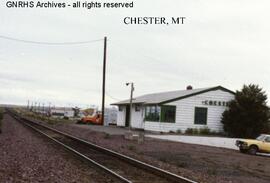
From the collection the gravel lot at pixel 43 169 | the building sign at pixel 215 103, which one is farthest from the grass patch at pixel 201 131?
the gravel lot at pixel 43 169

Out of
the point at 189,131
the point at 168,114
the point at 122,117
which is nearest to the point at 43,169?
the point at 168,114

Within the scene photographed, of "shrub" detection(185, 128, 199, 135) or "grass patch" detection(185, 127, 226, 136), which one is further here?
"grass patch" detection(185, 127, 226, 136)

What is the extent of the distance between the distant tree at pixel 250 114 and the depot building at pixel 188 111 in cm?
220

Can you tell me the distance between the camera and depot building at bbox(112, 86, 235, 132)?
4056 centimetres

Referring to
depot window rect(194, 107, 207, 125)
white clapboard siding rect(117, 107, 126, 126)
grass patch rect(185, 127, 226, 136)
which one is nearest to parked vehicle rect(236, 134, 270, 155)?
grass patch rect(185, 127, 226, 136)

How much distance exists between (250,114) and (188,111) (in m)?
5.49

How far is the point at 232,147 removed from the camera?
108 ft

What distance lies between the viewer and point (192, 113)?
41250 millimetres

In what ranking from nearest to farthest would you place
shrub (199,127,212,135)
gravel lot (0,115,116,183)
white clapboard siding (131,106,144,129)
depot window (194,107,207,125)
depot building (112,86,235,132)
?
1. gravel lot (0,115,116,183)
2. depot building (112,86,235,132)
3. shrub (199,127,212,135)
4. depot window (194,107,207,125)
5. white clapboard siding (131,106,144,129)

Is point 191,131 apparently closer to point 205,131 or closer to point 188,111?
point 205,131

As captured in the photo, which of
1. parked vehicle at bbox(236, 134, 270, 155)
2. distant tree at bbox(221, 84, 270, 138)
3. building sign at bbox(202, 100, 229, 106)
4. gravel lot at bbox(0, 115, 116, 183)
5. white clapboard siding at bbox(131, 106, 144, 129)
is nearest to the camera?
gravel lot at bbox(0, 115, 116, 183)

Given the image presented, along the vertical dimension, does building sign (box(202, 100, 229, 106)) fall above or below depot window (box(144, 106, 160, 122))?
above

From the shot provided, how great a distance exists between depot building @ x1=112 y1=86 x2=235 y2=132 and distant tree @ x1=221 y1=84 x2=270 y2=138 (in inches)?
86.5

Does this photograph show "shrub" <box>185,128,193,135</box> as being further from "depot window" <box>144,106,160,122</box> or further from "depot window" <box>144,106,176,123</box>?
"depot window" <box>144,106,160,122</box>
